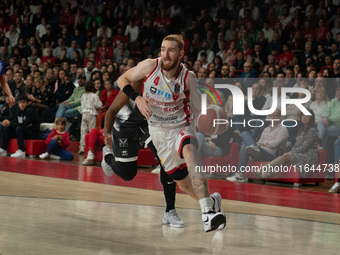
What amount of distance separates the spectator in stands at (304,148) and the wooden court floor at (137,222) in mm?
482

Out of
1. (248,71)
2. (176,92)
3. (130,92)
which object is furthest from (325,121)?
(130,92)

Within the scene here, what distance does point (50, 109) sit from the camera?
12375 millimetres

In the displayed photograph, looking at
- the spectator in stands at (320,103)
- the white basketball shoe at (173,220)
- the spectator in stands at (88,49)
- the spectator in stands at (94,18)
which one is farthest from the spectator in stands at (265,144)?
the spectator in stands at (94,18)

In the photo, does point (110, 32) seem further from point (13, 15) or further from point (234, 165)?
point (234, 165)

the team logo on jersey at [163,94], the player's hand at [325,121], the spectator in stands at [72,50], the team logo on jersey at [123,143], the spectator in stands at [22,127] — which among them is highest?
the spectator in stands at [72,50]

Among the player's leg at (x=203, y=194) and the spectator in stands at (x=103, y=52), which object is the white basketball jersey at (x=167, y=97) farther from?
the spectator in stands at (x=103, y=52)

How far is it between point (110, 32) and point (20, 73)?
3.55m

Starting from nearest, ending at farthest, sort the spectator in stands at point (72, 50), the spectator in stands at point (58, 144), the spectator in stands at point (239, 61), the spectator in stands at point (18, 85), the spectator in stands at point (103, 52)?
the spectator in stands at point (58, 144), the spectator in stands at point (239, 61), the spectator in stands at point (18, 85), the spectator in stands at point (103, 52), the spectator in stands at point (72, 50)

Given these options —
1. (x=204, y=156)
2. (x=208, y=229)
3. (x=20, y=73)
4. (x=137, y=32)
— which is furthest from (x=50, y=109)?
(x=208, y=229)

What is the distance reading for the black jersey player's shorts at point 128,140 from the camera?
609cm

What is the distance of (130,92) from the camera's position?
500 centimetres

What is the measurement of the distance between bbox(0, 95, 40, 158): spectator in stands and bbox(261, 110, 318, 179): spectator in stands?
532cm

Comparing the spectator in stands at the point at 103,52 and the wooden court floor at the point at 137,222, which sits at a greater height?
the spectator in stands at the point at 103,52

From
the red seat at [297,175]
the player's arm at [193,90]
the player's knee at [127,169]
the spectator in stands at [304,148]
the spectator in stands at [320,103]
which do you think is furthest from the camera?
the spectator in stands at [320,103]
